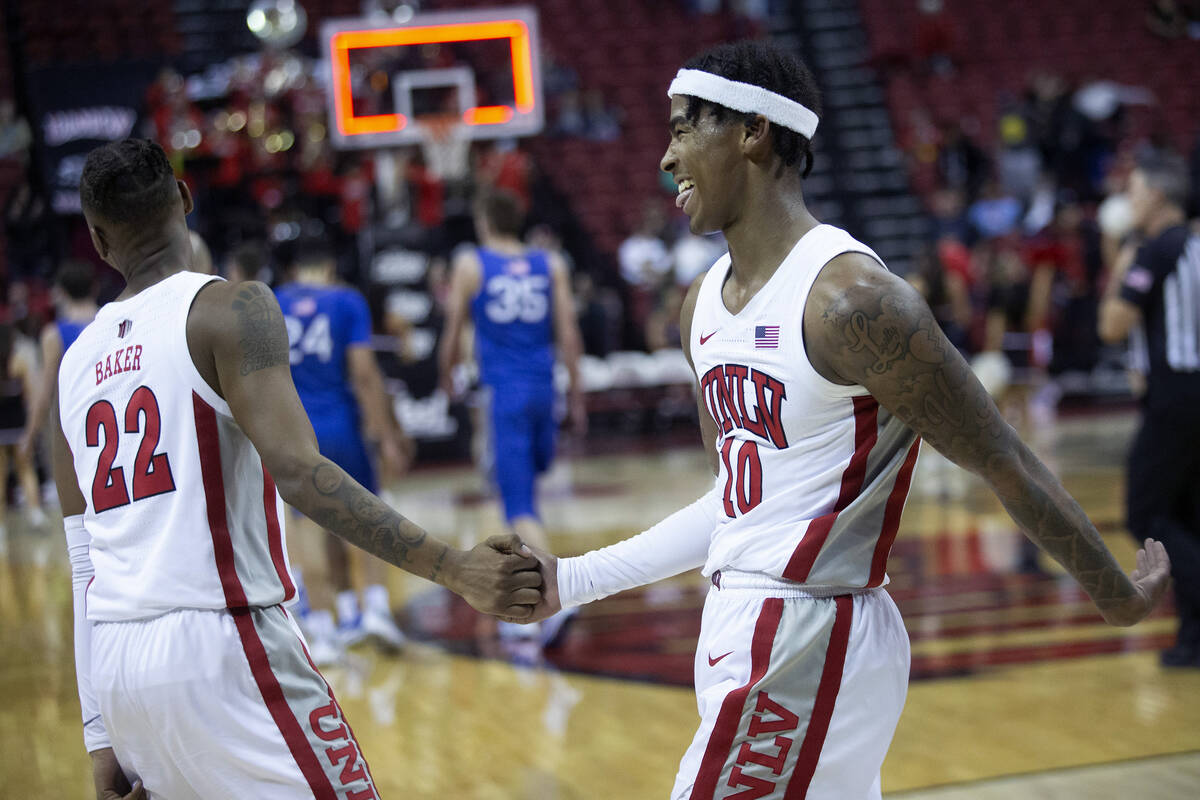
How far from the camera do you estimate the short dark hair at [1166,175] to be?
17.3ft

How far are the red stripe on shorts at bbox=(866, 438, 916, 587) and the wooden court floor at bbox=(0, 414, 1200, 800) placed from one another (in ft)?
6.51

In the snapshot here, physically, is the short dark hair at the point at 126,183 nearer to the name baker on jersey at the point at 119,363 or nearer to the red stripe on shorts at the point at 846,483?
the name baker on jersey at the point at 119,363

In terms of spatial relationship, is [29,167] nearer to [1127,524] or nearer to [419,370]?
[419,370]

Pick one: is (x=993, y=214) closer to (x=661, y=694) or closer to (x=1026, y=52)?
(x=1026, y=52)

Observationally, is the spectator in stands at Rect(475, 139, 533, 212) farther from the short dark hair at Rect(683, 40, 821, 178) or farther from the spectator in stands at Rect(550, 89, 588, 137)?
the short dark hair at Rect(683, 40, 821, 178)

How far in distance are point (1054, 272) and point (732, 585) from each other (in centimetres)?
1455

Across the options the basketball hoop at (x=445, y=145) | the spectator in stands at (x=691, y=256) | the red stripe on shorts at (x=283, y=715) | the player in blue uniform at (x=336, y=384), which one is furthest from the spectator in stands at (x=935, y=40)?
the red stripe on shorts at (x=283, y=715)

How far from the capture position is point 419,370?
530 inches

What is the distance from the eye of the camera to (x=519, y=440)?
6.51 m

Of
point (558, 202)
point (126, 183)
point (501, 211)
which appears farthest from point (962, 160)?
point (126, 183)

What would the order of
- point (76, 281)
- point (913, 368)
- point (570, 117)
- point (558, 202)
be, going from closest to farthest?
point (913, 368) < point (76, 281) < point (558, 202) < point (570, 117)

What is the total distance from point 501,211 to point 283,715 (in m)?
4.54

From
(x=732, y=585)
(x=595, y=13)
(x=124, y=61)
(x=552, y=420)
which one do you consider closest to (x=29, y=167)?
(x=124, y=61)

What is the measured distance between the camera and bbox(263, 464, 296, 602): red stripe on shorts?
239 centimetres
